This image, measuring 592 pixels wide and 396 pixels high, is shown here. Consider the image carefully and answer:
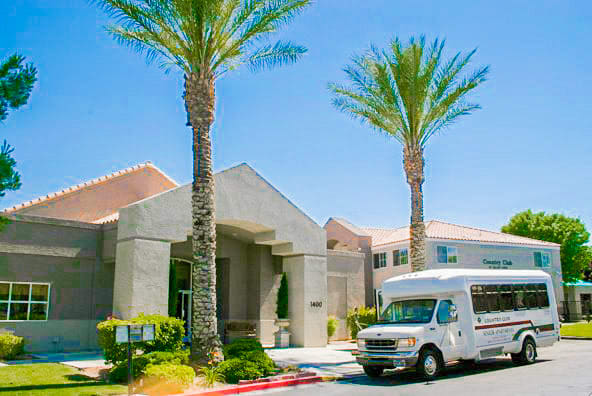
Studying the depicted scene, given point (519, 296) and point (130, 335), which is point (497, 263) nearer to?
point (519, 296)

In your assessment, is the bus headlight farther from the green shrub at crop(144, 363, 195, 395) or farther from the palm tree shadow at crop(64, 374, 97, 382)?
the palm tree shadow at crop(64, 374, 97, 382)

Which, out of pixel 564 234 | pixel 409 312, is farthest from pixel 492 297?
pixel 564 234

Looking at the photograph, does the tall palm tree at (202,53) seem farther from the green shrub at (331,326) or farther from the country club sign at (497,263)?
the country club sign at (497,263)

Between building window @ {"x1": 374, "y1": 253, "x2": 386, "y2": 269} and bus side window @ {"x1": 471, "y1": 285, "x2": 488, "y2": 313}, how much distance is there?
24280 mm

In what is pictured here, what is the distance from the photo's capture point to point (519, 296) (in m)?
17.5

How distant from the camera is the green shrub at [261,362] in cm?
1461

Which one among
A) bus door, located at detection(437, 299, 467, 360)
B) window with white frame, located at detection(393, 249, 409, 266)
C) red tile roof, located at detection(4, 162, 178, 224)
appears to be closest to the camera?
bus door, located at detection(437, 299, 467, 360)

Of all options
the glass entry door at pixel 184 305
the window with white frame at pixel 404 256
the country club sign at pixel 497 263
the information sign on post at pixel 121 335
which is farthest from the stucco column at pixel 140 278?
the country club sign at pixel 497 263

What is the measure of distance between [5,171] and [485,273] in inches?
514

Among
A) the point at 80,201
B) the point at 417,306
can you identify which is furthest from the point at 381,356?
the point at 80,201

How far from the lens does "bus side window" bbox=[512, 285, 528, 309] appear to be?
1731cm

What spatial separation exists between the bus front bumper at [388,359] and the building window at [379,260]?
84.3 feet

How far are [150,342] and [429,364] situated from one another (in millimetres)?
7470

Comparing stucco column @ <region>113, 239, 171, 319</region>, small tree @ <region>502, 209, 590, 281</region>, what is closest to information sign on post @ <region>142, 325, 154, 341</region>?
stucco column @ <region>113, 239, 171, 319</region>
